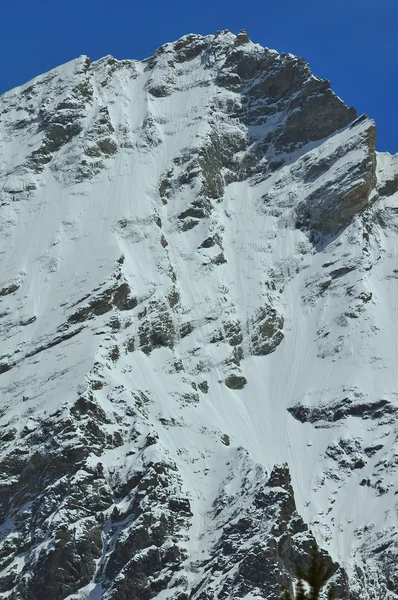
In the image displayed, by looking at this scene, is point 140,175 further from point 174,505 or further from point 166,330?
point 174,505

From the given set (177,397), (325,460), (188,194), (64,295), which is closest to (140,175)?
(188,194)

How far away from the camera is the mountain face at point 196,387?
126 meters

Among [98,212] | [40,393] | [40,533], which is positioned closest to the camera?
[40,533]

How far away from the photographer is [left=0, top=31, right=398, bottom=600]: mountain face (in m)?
126

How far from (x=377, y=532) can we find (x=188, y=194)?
74426 mm

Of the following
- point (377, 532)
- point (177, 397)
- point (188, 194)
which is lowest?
point (377, 532)

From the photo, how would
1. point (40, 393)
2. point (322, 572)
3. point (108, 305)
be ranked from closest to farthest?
point (322, 572), point (40, 393), point (108, 305)

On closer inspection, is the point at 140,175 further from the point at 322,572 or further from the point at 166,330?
the point at 322,572

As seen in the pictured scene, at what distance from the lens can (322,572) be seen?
3634 cm

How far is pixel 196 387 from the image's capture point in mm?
160375

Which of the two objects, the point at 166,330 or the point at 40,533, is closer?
the point at 40,533

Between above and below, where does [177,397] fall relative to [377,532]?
above

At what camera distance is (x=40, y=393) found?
14950cm

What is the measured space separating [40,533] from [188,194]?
79.6 meters
